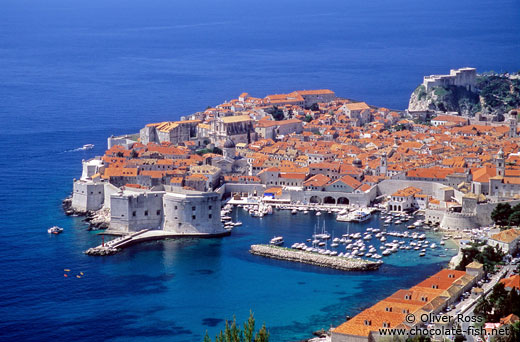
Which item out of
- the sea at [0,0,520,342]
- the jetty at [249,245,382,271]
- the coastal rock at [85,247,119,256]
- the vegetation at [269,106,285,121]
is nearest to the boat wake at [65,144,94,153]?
the sea at [0,0,520,342]

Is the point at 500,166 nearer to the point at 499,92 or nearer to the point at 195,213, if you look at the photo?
the point at 195,213

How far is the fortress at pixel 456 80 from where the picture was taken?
266 ft

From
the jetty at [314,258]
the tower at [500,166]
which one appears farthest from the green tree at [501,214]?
the jetty at [314,258]

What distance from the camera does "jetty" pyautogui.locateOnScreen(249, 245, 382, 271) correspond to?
41938 millimetres

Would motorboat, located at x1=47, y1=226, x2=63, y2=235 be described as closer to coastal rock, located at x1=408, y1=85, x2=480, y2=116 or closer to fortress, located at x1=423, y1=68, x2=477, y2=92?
coastal rock, located at x1=408, y1=85, x2=480, y2=116

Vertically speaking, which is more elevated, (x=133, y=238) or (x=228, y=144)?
(x=228, y=144)

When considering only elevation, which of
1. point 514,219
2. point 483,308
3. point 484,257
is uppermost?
point 514,219

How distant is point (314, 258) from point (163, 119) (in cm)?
4206

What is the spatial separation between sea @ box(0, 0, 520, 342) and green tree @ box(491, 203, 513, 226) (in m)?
3.10

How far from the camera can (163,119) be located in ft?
272

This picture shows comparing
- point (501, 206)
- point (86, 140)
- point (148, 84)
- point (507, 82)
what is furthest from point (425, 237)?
point (148, 84)

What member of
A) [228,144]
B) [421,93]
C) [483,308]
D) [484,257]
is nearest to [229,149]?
[228,144]

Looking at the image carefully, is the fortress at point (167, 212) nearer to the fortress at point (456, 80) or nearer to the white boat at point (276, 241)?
the white boat at point (276, 241)

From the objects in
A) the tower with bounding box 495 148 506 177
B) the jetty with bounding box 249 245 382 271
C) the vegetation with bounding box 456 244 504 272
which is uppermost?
the tower with bounding box 495 148 506 177
